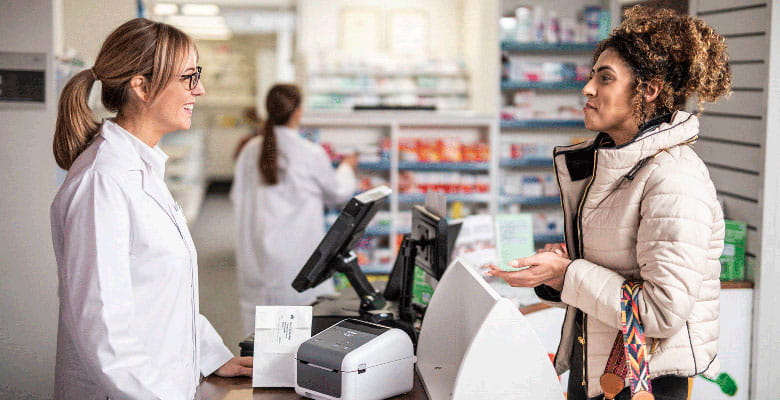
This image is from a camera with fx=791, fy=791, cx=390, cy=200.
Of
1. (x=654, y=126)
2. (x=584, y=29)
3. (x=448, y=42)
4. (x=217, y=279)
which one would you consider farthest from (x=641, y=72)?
(x=217, y=279)

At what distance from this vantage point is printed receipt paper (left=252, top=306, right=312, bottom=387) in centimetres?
233

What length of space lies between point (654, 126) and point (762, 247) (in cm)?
197

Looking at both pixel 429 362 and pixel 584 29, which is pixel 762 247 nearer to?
pixel 429 362

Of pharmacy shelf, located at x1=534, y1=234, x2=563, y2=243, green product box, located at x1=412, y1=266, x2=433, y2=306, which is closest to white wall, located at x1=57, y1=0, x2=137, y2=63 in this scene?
green product box, located at x1=412, y1=266, x2=433, y2=306

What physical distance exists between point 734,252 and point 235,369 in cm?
262

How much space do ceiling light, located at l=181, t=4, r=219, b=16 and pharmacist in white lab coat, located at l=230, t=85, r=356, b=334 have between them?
9.27 meters

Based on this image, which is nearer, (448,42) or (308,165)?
(308,165)

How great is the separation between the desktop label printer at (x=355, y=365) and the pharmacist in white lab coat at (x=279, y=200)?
2.73m

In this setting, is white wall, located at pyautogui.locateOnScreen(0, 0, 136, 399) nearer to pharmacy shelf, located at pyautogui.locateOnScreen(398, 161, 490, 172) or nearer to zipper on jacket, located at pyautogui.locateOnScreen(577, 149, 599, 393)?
zipper on jacket, located at pyautogui.locateOnScreen(577, 149, 599, 393)

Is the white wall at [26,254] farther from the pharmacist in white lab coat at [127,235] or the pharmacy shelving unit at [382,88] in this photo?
the pharmacy shelving unit at [382,88]

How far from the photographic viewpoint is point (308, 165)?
17.0 feet

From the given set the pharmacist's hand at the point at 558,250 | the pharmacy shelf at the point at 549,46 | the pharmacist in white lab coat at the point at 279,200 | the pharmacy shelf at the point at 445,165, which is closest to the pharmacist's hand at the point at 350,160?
the pharmacy shelf at the point at 445,165

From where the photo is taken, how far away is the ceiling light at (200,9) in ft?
45.4

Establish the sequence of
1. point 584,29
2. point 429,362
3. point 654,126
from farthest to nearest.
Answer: point 584,29, point 429,362, point 654,126
